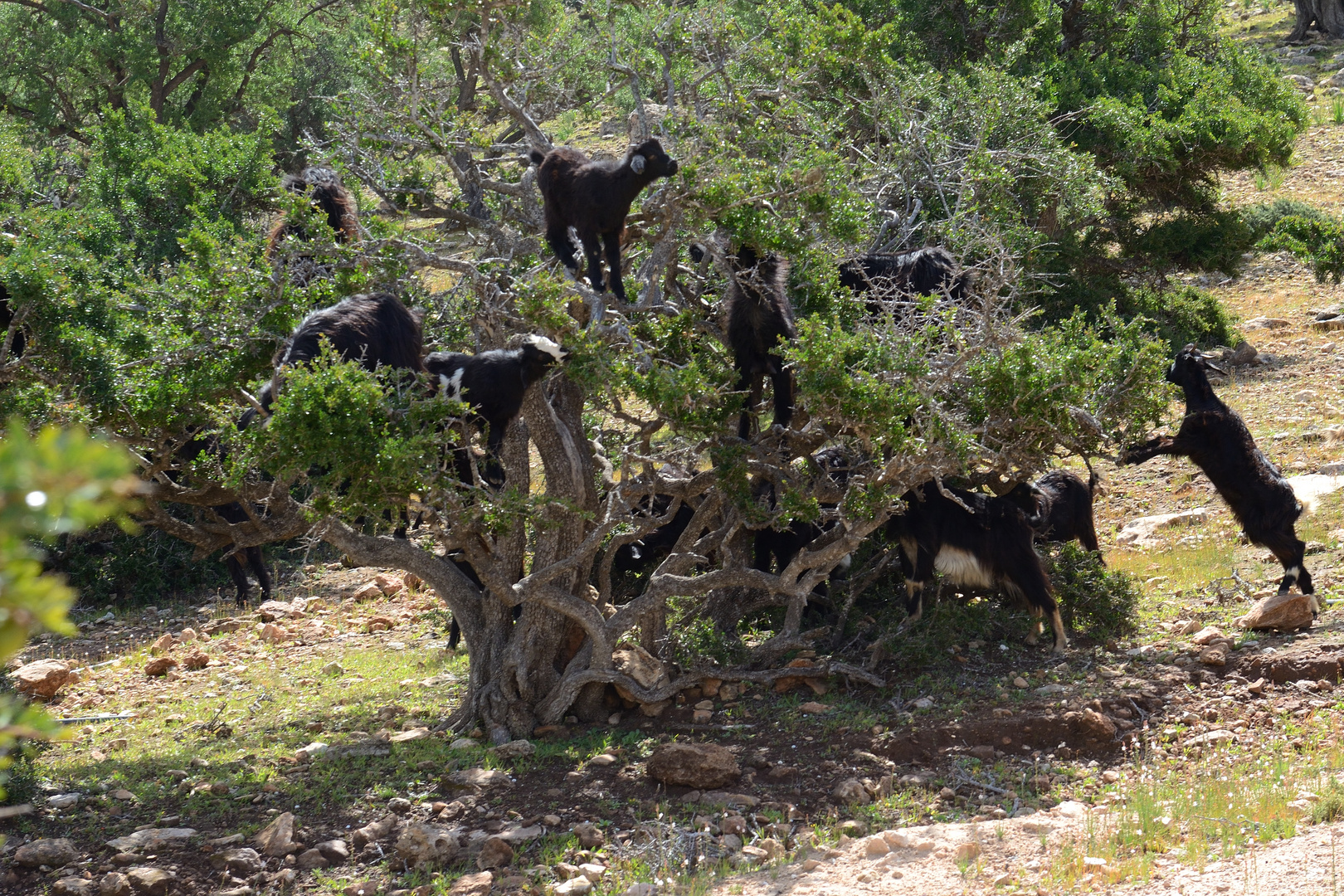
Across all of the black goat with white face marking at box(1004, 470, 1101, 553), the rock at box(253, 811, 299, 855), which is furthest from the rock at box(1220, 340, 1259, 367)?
the rock at box(253, 811, 299, 855)

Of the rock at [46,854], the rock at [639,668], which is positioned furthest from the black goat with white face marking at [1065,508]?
the rock at [46,854]

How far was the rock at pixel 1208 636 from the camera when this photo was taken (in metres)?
7.17

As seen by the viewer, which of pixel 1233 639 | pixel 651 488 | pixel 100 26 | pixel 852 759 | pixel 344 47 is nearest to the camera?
pixel 852 759

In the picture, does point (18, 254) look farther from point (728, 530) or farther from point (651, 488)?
point (728, 530)

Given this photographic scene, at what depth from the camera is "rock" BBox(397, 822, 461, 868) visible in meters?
5.27

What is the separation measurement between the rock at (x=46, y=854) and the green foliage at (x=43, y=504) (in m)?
4.73

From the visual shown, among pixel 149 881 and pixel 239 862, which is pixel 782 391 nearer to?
pixel 239 862

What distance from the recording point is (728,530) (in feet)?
22.5

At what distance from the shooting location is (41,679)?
8.05m

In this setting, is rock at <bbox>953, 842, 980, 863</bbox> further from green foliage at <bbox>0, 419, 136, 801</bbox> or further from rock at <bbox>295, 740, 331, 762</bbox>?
green foliage at <bbox>0, 419, 136, 801</bbox>

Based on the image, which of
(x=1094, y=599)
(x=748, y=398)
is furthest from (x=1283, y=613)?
(x=748, y=398)

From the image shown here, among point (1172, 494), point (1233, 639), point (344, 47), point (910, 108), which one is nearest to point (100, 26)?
point (344, 47)

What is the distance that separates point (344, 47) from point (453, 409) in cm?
1499

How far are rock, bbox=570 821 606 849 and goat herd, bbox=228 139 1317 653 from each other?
192 centimetres
